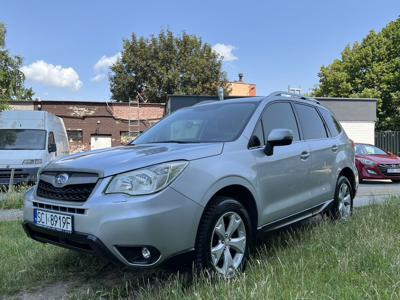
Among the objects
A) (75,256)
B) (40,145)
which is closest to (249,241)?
(75,256)

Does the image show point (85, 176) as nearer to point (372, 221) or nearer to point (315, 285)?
point (315, 285)

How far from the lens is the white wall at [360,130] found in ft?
86.9

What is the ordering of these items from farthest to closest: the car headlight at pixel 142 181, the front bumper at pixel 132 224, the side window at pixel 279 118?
the side window at pixel 279 118, the car headlight at pixel 142 181, the front bumper at pixel 132 224

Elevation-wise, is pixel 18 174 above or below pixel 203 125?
below

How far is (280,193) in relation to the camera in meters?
4.62

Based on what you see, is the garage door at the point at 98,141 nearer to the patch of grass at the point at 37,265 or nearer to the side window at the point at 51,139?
the side window at the point at 51,139

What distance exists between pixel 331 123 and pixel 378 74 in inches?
1280

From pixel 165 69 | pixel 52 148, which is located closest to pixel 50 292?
pixel 52 148

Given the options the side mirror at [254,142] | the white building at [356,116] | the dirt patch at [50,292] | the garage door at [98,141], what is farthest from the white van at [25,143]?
the white building at [356,116]

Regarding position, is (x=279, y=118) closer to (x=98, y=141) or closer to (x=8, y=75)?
(x=8, y=75)

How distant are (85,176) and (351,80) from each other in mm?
37906

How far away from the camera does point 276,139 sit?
433 cm

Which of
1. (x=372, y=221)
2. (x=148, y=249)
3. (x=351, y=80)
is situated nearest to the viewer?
(x=148, y=249)

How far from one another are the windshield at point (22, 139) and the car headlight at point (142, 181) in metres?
10.7
